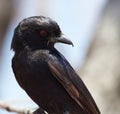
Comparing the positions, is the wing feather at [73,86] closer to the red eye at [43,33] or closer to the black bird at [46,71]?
the black bird at [46,71]

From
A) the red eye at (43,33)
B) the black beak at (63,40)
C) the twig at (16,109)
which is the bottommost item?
the twig at (16,109)

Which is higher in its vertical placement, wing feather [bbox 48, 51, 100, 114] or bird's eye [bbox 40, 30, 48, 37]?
bird's eye [bbox 40, 30, 48, 37]

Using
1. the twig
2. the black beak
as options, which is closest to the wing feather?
the black beak

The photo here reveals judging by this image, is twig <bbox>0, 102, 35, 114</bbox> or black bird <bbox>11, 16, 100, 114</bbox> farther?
twig <bbox>0, 102, 35, 114</bbox>

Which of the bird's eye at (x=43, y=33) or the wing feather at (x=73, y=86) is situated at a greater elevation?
the bird's eye at (x=43, y=33)

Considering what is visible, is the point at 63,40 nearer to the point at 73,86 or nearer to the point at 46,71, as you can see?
the point at 46,71

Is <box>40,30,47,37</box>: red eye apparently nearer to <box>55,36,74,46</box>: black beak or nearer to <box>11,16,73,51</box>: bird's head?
<box>11,16,73,51</box>: bird's head

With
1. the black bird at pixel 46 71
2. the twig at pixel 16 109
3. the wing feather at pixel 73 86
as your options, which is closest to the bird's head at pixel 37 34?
the black bird at pixel 46 71

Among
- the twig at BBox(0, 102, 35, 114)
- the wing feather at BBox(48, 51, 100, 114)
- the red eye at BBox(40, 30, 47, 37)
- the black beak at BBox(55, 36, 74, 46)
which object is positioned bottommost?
the twig at BBox(0, 102, 35, 114)

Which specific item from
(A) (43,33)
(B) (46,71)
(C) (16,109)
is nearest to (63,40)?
(A) (43,33)
